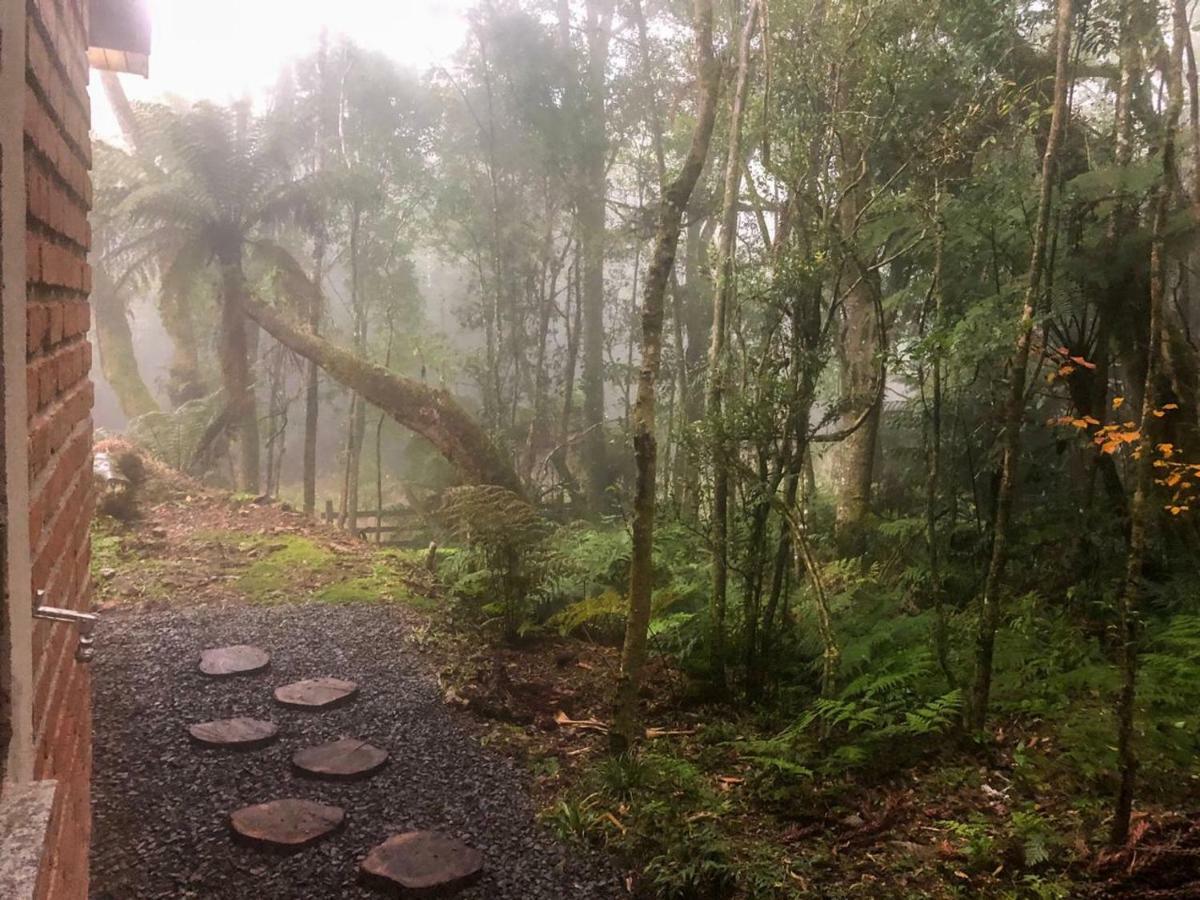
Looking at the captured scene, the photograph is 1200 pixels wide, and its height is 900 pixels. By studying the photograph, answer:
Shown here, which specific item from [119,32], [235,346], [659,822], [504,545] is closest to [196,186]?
[235,346]

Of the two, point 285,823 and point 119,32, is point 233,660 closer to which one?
point 285,823

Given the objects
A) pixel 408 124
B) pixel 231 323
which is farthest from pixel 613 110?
pixel 231 323

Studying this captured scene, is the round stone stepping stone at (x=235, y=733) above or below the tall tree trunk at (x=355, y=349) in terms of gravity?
below

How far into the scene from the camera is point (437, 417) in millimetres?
9359

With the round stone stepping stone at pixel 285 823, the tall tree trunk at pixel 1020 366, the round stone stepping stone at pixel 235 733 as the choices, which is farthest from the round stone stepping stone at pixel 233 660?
the tall tree trunk at pixel 1020 366

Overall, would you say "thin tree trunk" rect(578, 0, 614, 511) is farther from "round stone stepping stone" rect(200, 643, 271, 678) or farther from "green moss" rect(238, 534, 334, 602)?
"round stone stepping stone" rect(200, 643, 271, 678)

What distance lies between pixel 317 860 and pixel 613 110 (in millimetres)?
14680

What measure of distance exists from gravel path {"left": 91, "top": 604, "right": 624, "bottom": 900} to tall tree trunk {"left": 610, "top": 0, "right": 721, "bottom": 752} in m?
0.78

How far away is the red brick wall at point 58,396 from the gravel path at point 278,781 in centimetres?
100

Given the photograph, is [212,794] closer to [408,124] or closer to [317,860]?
[317,860]

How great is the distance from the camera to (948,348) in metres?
4.79

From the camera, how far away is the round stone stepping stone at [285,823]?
3.52 meters

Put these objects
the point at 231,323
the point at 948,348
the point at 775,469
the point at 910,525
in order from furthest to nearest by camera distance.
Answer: the point at 231,323
the point at 910,525
the point at 775,469
the point at 948,348

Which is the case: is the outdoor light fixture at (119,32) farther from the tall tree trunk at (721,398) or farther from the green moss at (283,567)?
the green moss at (283,567)
